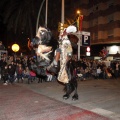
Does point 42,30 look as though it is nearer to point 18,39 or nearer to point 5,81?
point 5,81

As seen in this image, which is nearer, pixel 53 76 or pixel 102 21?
pixel 53 76

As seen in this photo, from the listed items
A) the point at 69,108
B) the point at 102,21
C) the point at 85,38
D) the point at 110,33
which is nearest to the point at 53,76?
the point at 69,108

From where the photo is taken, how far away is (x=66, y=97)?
34.6ft

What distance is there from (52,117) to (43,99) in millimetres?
3326

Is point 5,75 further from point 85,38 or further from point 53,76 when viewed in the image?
point 85,38

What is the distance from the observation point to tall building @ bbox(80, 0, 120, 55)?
38375mm

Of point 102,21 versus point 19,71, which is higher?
point 102,21

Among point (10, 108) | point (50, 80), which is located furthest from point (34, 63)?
A: point (50, 80)

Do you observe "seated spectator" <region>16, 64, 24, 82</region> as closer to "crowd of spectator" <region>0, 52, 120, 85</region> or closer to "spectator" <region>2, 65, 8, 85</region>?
"crowd of spectator" <region>0, 52, 120, 85</region>

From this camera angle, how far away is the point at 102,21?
139 ft

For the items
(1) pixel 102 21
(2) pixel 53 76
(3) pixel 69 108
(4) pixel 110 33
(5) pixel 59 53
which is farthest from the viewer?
(1) pixel 102 21

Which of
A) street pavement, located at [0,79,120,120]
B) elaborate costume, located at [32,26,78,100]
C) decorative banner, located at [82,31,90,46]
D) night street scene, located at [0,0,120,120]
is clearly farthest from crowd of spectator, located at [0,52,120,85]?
elaborate costume, located at [32,26,78,100]

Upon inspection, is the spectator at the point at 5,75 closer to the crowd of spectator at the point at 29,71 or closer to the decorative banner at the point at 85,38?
the crowd of spectator at the point at 29,71

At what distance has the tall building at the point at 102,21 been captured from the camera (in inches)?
1511
